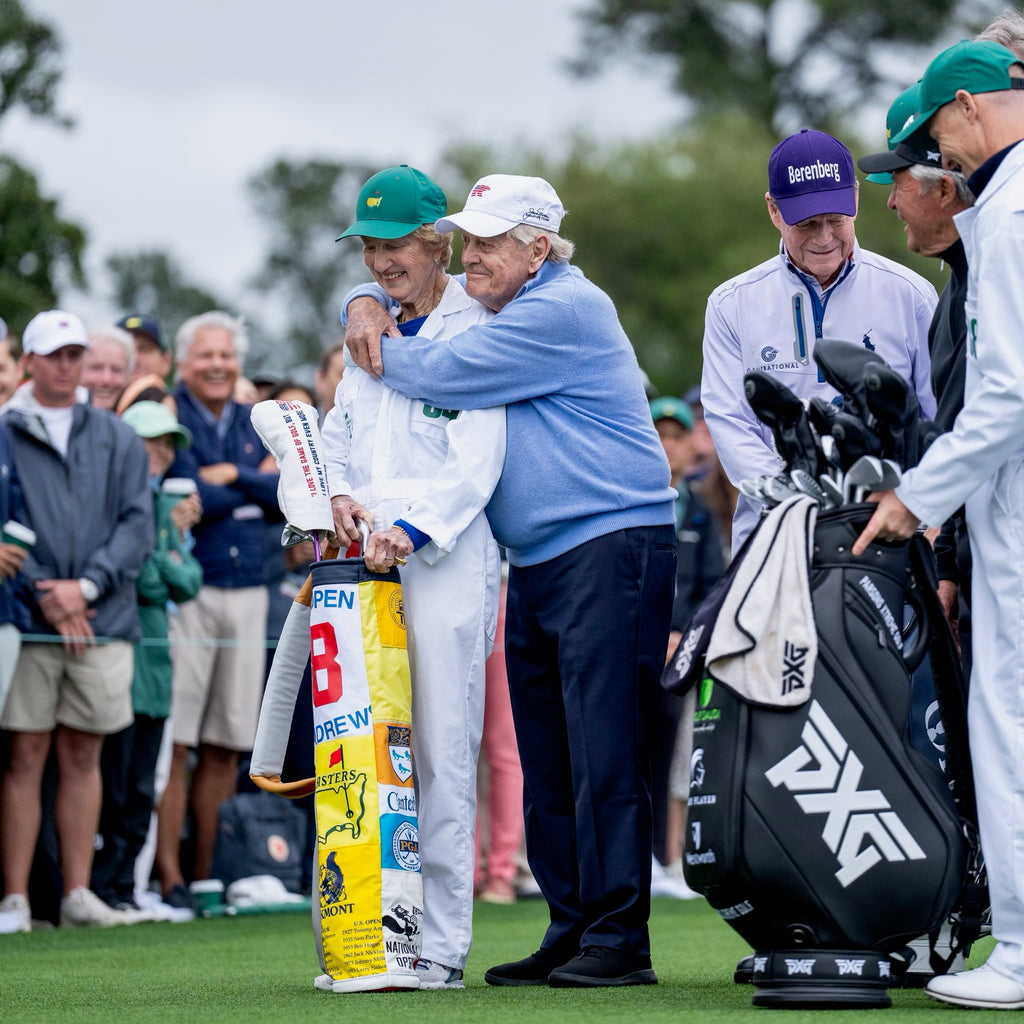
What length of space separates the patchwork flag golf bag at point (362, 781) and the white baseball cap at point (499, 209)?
3.08ft

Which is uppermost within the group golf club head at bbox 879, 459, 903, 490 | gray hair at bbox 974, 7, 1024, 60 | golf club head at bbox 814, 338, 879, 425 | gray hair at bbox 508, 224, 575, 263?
gray hair at bbox 974, 7, 1024, 60

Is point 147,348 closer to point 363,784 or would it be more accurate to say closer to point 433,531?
point 433,531

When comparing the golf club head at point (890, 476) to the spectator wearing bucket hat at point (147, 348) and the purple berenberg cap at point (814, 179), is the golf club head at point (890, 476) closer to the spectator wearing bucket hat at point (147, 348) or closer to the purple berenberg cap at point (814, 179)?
the purple berenberg cap at point (814, 179)

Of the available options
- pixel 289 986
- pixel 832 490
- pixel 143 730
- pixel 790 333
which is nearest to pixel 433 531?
pixel 832 490

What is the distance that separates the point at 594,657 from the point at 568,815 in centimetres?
52

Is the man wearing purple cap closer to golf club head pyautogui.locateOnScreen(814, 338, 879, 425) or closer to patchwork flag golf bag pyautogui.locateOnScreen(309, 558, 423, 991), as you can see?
golf club head pyautogui.locateOnScreen(814, 338, 879, 425)

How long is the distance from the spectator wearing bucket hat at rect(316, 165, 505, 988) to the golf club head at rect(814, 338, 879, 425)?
1.03 meters

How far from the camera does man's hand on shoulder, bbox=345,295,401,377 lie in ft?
16.7

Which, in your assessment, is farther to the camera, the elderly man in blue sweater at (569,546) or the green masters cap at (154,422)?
the green masters cap at (154,422)

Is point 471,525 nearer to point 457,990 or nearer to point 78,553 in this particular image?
point 457,990

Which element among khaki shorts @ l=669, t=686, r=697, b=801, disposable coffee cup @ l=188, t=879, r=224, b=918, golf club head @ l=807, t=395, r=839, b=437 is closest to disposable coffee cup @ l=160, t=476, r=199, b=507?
disposable coffee cup @ l=188, t=879, r=224, b=918

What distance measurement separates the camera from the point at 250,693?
874 cm

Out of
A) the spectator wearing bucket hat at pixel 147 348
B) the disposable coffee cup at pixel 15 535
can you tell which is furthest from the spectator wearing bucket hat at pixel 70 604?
the spectator wearing bucket hat at pixel 147 348

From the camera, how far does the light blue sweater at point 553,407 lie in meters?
4.96
